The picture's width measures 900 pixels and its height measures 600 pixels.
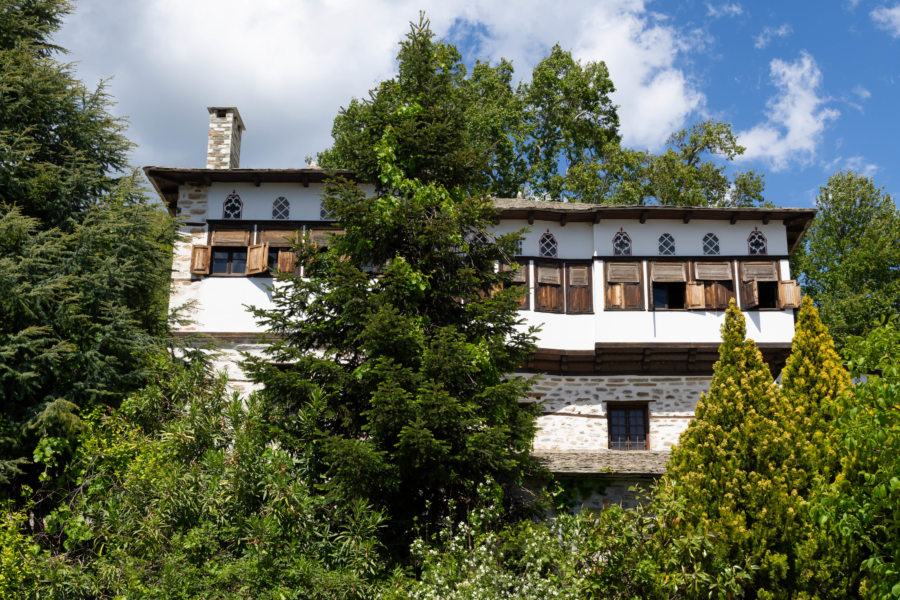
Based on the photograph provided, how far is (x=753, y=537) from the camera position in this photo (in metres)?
9.41

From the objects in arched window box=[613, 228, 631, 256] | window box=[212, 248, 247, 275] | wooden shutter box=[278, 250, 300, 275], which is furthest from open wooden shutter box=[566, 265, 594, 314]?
window box=[212, 248, 247, 275]

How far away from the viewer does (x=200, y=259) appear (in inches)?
628

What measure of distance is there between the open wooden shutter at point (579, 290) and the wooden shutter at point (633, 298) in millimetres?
703

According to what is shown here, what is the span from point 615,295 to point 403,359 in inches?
266

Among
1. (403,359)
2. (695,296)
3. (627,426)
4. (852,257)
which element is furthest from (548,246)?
(852,257)

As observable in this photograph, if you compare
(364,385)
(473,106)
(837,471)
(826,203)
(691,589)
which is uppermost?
(473,106)

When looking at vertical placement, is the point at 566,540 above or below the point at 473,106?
below

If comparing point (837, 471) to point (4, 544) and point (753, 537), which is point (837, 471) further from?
point (4, 544)

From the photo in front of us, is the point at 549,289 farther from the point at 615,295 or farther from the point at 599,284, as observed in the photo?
the point at 615,295

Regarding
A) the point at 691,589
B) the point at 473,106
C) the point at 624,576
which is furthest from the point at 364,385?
the point at 473,106

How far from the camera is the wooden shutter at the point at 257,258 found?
52.0 feet

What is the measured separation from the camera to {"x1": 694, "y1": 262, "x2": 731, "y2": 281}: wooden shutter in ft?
53.9

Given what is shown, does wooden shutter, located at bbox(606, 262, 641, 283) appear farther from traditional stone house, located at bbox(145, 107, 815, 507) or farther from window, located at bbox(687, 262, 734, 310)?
window, located at bbox(687, 262, 734, 310)

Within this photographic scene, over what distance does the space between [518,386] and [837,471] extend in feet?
13.0
